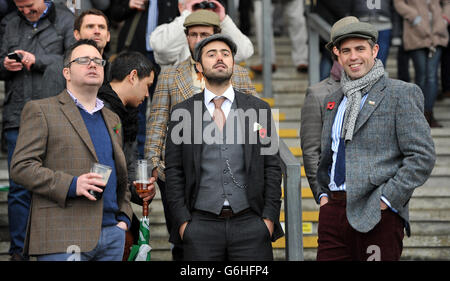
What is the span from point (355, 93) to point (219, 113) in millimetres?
801

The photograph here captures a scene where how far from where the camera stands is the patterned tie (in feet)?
15.9

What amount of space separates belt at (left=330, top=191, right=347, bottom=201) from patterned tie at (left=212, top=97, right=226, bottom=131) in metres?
0.76

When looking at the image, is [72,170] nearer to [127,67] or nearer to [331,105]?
[127,67]

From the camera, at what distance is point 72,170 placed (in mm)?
4453

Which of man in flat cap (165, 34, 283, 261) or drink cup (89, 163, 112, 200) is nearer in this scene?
drink cup (89, 163, 112, 200)

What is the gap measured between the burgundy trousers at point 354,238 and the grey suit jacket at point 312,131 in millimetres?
293

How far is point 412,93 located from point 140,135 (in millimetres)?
3087

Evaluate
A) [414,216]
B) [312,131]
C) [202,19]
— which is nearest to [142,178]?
[312,131]

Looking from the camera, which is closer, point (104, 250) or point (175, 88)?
point (104, 250)

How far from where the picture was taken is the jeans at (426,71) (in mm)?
8289

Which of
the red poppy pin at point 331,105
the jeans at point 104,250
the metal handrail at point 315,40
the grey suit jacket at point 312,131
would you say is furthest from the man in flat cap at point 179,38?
the jeans at point 104,250

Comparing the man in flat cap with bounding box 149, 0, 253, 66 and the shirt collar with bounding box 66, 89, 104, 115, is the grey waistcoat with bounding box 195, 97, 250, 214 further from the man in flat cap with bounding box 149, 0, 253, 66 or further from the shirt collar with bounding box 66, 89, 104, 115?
the man in flat cap with bounding box 149, 0, 253, 66

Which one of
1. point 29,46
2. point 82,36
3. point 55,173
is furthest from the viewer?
point 29,46

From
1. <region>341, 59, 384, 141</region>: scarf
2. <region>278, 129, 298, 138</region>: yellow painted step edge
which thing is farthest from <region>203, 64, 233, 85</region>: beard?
<region>278, 129, 298, 138</region>: yellow painted step edge
